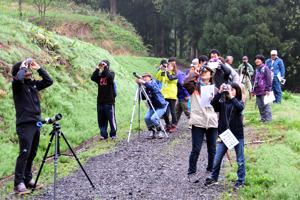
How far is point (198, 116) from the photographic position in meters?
8.27

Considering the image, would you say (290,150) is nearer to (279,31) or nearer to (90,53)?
(90,53)

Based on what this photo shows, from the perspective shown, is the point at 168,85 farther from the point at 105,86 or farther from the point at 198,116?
the point at 198,116

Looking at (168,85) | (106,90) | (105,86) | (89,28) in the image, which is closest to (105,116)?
(106,90)

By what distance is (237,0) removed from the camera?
3550 cm

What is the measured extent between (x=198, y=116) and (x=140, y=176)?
5.70 feet

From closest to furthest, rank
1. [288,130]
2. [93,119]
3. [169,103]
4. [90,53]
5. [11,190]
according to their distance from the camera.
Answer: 1. [11,190]
2. [288,130]
3. [169,103]
4. [93,119]
5. [90,53]

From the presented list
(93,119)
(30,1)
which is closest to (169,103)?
(93,119)

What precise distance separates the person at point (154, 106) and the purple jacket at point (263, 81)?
2812mm

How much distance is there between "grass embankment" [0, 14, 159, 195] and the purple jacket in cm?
422

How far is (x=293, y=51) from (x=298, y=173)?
92.5ft

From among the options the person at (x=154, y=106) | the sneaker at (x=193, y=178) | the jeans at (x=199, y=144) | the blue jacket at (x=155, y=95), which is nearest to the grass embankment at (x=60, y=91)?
the person at (x=154, y=106)

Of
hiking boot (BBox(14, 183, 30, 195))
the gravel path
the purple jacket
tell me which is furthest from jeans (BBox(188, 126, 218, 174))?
the purple jacket

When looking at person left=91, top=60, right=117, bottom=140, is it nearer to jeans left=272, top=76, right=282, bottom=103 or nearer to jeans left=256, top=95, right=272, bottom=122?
jeans left=256, top=95, right=272, bottom=122

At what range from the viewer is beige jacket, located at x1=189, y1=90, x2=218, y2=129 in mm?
8242
